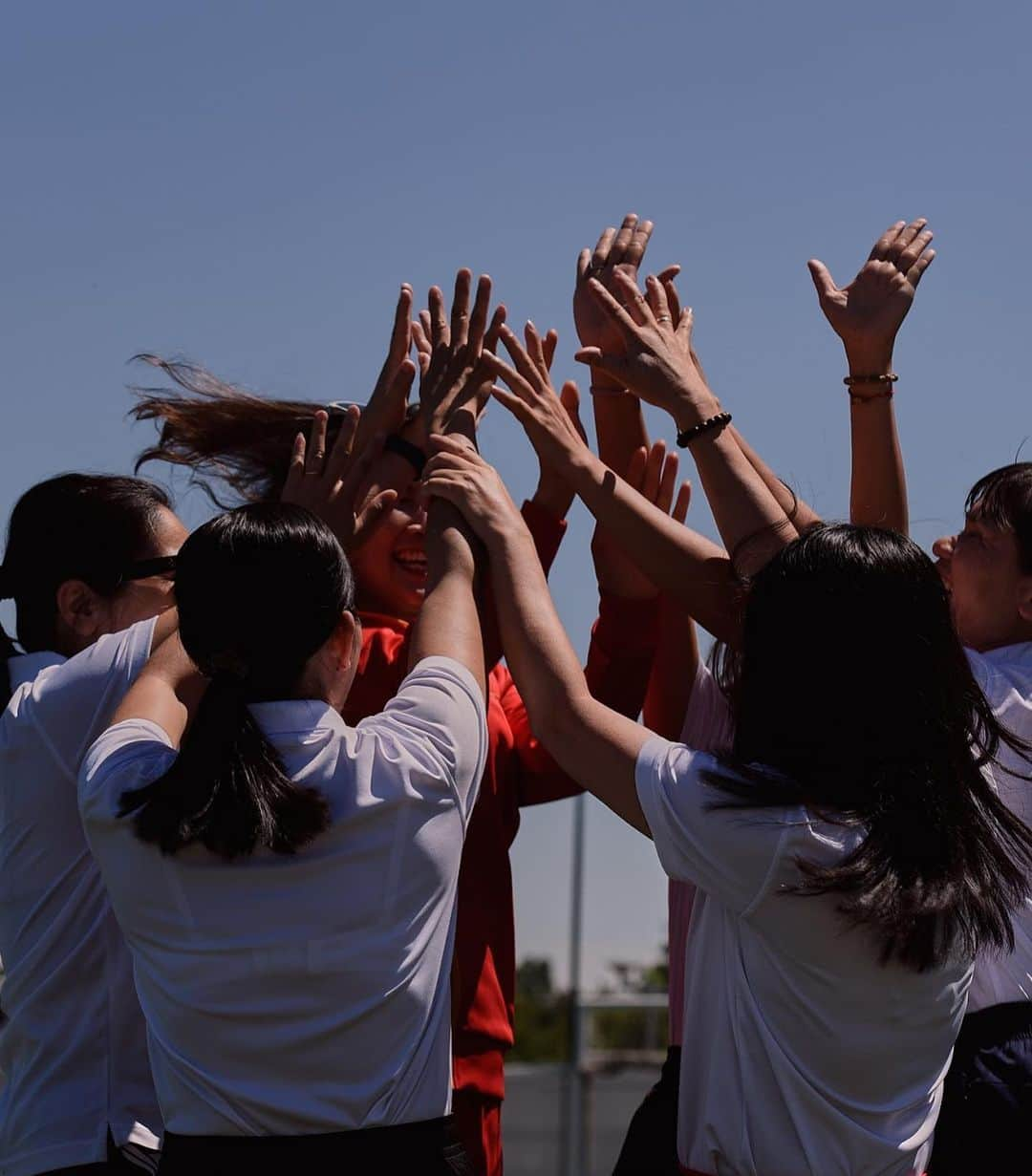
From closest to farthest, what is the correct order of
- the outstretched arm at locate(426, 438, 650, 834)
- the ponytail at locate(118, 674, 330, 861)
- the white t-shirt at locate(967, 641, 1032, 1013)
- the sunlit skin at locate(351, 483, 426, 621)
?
the ponytail at locate(118, 674, 330, 861) < the outstretched arm at locate(426, 438, 650, 834) < the white t-shirt at locate(967, 641, 1032, 1013) < the sunlit skin at locate(351, 483, 426, 621)

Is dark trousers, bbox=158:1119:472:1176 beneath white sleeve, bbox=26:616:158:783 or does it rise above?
beneath

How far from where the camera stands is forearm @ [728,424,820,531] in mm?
3670

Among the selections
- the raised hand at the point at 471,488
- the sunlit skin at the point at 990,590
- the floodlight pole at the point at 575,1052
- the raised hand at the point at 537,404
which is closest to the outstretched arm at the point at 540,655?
the raised hand at the point at 471,488

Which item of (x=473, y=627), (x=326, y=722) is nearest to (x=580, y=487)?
(x=473, y=627)

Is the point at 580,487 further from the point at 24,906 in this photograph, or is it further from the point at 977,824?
the point at 24,906

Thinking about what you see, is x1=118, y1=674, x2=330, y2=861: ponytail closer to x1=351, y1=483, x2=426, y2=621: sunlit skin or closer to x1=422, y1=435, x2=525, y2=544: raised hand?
x1=422, y1=435, x2=525, y2=544: raised hand

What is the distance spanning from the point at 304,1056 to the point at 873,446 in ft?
5.77

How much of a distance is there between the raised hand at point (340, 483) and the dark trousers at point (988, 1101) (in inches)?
59.7

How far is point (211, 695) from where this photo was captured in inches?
107

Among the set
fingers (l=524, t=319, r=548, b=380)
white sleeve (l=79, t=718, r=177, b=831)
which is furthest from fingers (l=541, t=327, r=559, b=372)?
white sleeve (l=79, t=718, r=177, b=831)

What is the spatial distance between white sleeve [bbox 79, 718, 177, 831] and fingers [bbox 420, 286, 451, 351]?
1.25 m

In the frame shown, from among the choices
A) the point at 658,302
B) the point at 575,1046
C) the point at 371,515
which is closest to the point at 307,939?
the point at 371,515

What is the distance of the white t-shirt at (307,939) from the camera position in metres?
2.64

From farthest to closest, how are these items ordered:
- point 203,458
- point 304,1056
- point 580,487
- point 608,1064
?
point 608,1064 → point 203,458 → point 580,487 → point 304,1056
